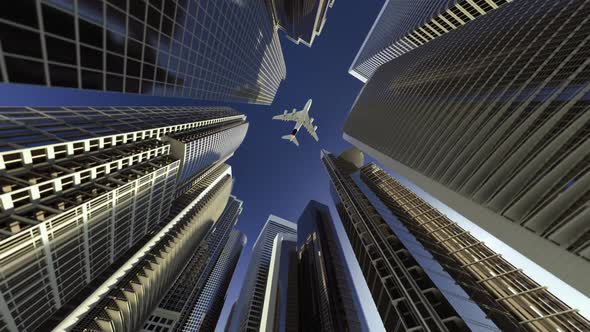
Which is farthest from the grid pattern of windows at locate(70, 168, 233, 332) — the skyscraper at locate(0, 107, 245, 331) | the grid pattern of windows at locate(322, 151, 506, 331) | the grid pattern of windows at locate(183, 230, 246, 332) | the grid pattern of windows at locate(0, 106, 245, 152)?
the grid pattern of windows at locate(322, 151, 506, 331)

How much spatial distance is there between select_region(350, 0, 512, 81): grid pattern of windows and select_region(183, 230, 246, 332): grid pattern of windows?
19240 cm

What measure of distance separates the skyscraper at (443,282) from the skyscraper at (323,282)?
2606cm

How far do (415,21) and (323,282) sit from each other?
420ft

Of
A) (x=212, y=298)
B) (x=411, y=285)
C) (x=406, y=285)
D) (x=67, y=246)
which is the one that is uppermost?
(x=411, y=285)

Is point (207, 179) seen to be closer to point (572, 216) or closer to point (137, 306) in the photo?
point (137, 306)

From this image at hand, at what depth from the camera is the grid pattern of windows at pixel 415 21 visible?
8244 cm

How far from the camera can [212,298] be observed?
158 metres

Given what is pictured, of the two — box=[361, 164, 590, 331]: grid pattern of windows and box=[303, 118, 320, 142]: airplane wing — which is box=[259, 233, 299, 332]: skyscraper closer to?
box=[361, 164, 590, 331]: grid pattern of windows

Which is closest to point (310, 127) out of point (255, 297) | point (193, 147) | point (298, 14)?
point (193, 147)

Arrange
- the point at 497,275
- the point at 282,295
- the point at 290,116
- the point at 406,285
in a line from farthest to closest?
the point at 282,295 → the point at 290,116 → the point at 497,275 → the point at 406,285

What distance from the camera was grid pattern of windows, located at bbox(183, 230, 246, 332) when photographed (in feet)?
446

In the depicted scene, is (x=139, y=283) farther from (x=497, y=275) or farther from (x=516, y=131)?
(x=497, y=275)

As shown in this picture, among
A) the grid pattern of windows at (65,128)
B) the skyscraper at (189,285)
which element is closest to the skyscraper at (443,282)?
the grid pattern of windows at (65,128)

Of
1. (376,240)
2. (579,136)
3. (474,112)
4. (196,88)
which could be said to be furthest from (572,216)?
(196,88)
